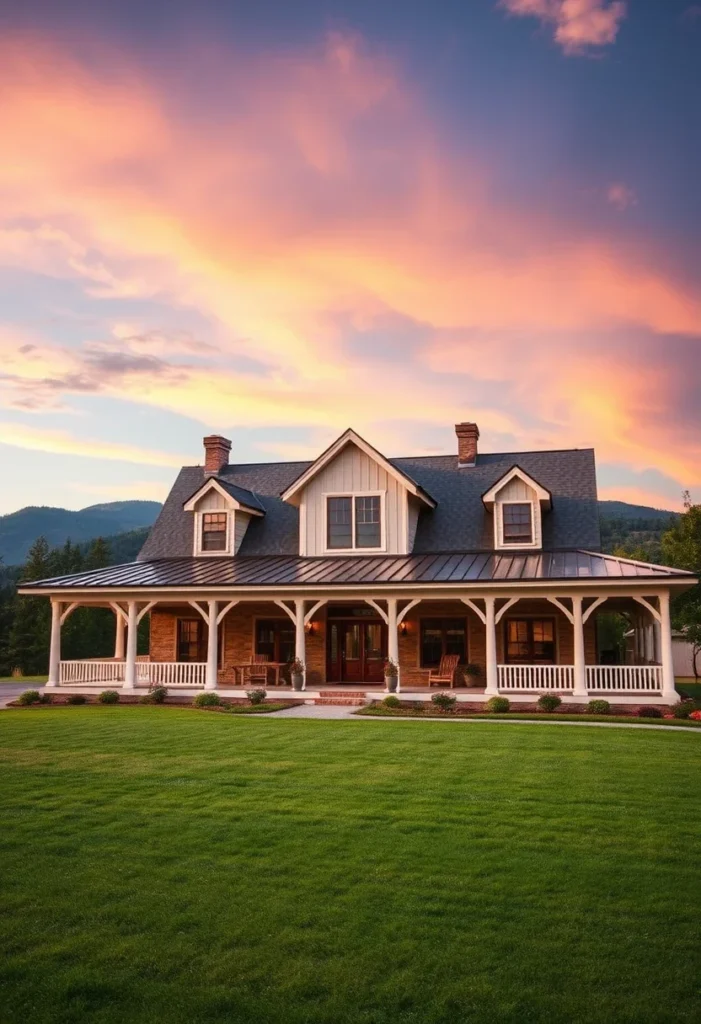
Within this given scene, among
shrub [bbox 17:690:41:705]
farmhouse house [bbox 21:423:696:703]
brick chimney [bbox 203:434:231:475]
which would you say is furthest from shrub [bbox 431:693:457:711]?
brick chimney [bbox 203:434:231:475]

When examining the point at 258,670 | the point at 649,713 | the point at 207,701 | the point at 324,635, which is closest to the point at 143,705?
the point at 207,701

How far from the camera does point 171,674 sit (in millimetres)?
25125

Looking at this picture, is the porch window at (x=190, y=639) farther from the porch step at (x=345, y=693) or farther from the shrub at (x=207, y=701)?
the porch step at (x=345, y=693)

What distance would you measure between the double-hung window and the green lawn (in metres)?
13.8

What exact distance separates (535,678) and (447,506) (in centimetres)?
753

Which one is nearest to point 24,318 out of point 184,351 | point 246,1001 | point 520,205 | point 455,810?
point 184,351

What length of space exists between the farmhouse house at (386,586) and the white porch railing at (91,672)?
0.18 feet

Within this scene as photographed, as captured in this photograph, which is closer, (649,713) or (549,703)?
(649,713)

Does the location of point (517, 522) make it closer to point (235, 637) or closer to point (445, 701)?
point (445, 701)

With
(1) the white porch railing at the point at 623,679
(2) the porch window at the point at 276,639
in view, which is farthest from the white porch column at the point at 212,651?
(1) the white porch railing at the point at 623,679

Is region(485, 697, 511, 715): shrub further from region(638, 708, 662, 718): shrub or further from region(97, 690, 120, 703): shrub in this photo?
region(97, 690, 120, 703): shrub

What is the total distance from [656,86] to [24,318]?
17.4 m

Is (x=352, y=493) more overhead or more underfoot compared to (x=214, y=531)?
more overhead

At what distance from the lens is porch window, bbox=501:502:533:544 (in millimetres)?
25531
